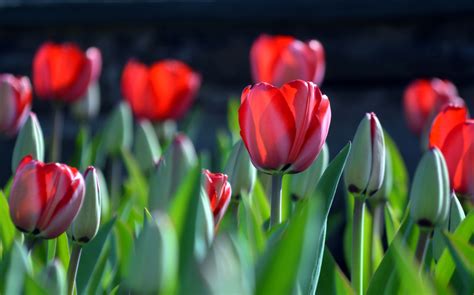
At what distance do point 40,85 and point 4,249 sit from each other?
3.12 feet

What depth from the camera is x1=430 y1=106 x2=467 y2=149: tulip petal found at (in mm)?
1102

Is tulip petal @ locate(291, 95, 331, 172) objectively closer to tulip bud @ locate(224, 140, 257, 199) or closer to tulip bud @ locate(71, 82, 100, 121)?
tulip bud @ locate(224, 140, 257, 199)

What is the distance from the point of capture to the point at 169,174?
3.76ft

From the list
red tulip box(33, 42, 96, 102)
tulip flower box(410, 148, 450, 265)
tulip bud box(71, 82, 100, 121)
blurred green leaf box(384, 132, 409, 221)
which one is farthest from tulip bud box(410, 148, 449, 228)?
tulip bud box(71, 82, 100, 121)

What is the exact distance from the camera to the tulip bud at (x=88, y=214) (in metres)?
0.98

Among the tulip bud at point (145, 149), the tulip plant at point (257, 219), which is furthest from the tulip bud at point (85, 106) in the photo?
the tulip plant at point (257, 219)

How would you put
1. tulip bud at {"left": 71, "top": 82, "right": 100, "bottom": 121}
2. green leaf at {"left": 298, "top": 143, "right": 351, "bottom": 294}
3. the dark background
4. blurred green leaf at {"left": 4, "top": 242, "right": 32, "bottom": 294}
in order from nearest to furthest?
blurred green leaf at {"left": 4, "top": 242, "right": 32, "bottom": 294} < green leaf at {"left": 298, "top": 143, "right": 351, "bottom": 294} < tulip bud at {"left": 71, "top": 82, "right": 100, "bottom": 121} < the dark background

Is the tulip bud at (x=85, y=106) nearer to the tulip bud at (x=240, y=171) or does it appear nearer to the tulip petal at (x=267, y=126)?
the tulip bud at (x=240, y=171)

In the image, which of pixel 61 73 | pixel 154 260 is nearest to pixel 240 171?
pixel 154 260

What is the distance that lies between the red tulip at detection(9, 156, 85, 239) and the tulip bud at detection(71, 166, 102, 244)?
3cm

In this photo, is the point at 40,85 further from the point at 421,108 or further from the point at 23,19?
the point at 23,19

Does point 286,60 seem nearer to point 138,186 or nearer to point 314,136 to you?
point 138,186

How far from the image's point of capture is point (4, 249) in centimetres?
106

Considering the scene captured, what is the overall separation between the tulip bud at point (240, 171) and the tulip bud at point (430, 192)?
24 cm
